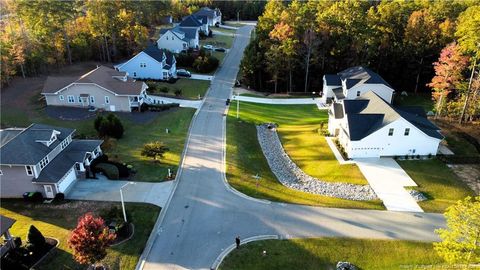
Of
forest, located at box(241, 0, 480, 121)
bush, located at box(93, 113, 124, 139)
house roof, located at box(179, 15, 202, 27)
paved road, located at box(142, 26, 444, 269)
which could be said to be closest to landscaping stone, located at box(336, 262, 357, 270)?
paved road, located at box(142, 26, 444, 269)

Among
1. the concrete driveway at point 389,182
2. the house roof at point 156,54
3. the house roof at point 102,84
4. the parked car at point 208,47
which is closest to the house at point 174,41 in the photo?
the parked car at point 208,47

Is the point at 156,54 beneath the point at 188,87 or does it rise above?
above

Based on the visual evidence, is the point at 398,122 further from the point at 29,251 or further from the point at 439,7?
the point at 439,7

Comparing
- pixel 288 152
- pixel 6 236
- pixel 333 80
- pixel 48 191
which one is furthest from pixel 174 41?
pixel 6 236

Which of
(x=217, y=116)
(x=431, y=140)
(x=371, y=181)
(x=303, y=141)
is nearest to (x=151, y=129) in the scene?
(x=217, y=116)

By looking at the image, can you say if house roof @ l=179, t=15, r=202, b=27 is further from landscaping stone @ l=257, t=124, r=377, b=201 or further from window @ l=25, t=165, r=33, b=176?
window @ l=25, t=165, r=33, b=176

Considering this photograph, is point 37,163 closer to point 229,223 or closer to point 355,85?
point 229,223
